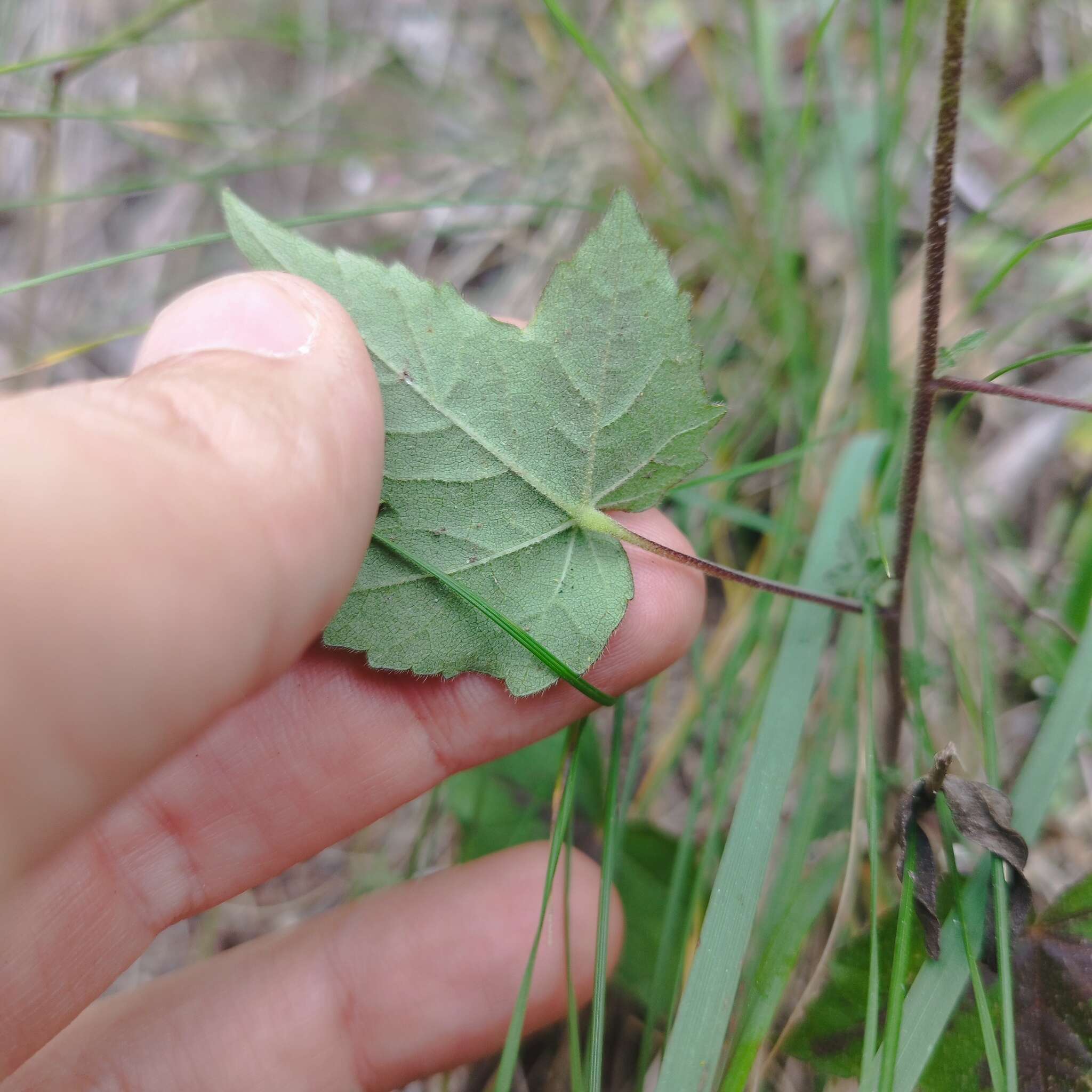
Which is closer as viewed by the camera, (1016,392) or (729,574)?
(1016,392)

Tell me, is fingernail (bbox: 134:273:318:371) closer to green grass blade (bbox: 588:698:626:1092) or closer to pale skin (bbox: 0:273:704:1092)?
pale skin (bbox: 0:273:704:1092)

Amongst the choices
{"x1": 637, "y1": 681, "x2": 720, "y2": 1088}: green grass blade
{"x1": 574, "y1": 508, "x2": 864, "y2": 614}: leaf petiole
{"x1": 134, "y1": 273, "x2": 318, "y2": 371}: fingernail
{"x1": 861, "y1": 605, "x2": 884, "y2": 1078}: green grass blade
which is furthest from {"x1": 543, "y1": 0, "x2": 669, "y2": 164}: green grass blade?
{"x1": 637, "y1": 681, "x2": 720, "y2": 1088}: green grass blade

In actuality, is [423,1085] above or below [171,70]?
below

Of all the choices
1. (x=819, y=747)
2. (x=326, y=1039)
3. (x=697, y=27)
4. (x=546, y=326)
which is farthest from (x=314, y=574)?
(x=697, y=27)

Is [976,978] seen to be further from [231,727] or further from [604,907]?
[231,727]

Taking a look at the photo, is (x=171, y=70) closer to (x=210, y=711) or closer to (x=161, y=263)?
(x=161, y=263)

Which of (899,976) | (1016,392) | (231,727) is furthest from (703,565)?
(231,727)
